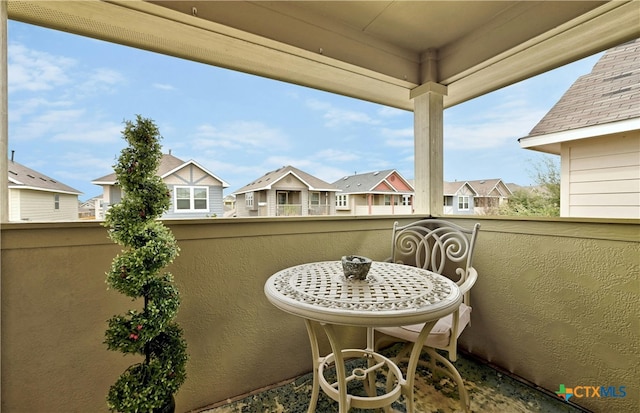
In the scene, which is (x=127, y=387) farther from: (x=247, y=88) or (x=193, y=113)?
(x=247, y=88)

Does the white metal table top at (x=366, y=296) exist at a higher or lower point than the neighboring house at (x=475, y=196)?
lower

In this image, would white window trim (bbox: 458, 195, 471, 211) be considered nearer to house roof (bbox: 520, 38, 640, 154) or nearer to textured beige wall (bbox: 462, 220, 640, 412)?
textured beige wall (bbox: 462, 220, 640, 412)

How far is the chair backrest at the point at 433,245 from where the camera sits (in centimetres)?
179

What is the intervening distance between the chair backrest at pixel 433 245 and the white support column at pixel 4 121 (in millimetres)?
2063

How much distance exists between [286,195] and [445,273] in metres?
1.41

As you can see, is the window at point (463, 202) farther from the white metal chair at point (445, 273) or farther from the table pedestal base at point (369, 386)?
the table pedestal base at point (369, 386)

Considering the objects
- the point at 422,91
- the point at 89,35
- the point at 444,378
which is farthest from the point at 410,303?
the point at 89,35

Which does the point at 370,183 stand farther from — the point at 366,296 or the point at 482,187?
the point at 366,296

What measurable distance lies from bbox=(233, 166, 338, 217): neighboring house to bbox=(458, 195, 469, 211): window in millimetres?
1069

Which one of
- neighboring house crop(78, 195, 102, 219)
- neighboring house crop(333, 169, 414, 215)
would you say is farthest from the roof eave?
neighboring house crop(78, 195, 102, 219)

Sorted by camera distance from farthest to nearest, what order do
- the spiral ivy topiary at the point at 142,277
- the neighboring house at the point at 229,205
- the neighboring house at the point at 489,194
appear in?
the neighboring house at the point at 489,194
the neighboring house at the point at 229,205
the spiral ivy topiary at the point at 142,277

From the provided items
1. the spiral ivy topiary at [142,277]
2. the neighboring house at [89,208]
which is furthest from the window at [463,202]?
the neighboring house at [89,208]

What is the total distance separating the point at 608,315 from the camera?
139cm

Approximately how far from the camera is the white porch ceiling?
1.36 meters
